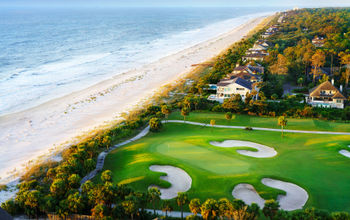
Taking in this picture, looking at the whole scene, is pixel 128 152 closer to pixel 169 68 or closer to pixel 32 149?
pixel 32 149

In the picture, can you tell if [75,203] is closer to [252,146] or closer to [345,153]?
[252,146]

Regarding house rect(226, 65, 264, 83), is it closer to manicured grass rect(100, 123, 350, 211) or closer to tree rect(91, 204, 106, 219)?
manicured grass rect(100, 123, 350, 211)

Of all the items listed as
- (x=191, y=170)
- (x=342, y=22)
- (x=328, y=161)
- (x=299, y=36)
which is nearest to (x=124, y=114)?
(x=191, y=170)

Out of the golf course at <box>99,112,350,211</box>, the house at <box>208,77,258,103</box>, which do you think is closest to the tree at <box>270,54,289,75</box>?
the house at <box>208,77,258,103</box>

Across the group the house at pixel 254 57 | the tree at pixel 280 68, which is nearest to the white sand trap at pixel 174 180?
the tree at pixel 280 68

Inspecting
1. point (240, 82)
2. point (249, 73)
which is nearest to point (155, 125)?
point (240, 82)

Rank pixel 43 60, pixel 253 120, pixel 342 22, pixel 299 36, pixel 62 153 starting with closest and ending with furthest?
pixel 62 153 < pixel 253 120 < pixel 43 60 < pixel 299 36 < pixel 342 22
